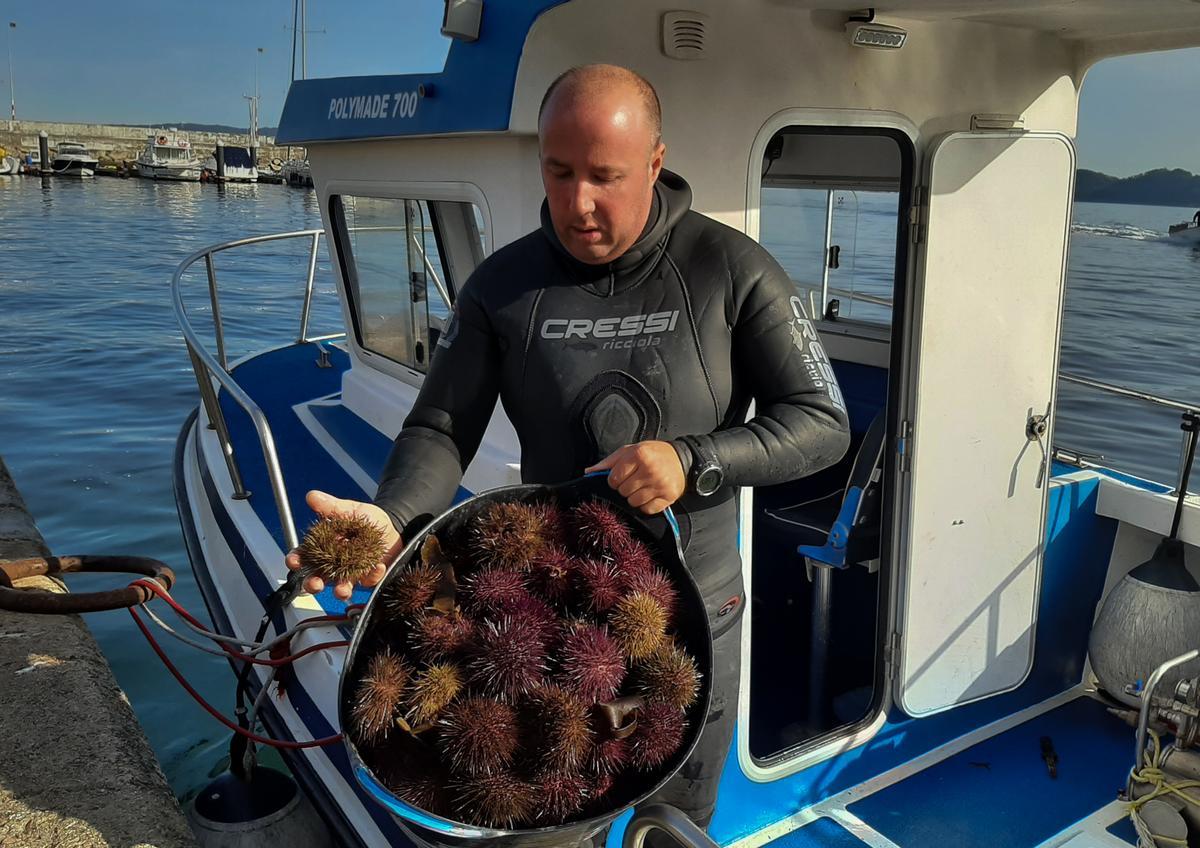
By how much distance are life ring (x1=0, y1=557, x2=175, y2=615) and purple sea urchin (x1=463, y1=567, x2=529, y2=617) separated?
60.2 inches

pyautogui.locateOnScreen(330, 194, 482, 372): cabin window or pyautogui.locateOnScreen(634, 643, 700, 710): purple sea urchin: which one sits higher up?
pyautogui.locateOnScreen(330, 194, 482, 372): cabin window

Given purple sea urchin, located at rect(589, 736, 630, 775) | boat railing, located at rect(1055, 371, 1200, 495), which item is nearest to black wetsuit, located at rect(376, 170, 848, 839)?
purple sea urchin, located at rect(589, 736, 630, 775)

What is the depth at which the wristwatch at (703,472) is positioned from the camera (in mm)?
1506

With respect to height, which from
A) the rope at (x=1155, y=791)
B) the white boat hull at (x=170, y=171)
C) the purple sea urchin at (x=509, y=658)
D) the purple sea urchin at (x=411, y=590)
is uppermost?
the white boat hull at (x=170, y=171)

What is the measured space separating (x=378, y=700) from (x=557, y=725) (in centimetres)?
24

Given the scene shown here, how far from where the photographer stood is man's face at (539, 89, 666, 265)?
154cm

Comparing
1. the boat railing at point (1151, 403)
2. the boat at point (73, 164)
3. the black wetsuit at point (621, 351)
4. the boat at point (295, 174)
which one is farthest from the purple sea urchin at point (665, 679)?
the boat at point (73, 164)

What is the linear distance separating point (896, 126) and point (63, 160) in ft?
234

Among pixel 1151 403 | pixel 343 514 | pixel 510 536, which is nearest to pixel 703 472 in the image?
pixel 510 536

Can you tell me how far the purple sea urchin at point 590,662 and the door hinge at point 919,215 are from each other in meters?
1.90

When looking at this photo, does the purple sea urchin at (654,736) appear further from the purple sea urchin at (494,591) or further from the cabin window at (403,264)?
the cabin window at (403,264)

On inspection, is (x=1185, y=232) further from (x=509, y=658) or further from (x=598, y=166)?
(x=509, y=658)

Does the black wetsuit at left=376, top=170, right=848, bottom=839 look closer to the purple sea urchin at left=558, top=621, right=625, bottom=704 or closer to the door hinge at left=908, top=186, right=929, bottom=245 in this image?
the purple sea urchin at left=558, top=621, right=625, bottom=704

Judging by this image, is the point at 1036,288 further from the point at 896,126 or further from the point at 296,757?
the point at 296,757
